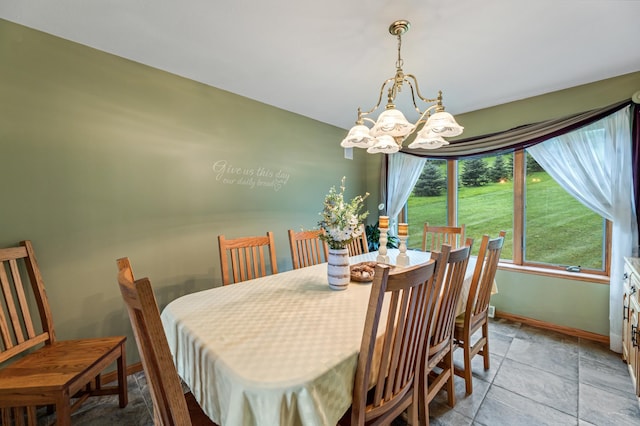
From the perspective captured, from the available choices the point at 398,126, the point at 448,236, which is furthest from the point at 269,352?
the point at 448,236

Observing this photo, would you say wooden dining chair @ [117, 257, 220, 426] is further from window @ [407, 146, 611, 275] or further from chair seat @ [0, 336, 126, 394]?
window @ [407, 146, 611, 275]

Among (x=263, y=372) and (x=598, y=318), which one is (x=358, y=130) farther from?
(x=598, y=318)

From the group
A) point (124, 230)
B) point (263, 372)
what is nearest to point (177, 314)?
point (263, 372)

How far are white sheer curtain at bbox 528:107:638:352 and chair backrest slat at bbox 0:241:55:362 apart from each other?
436 cm

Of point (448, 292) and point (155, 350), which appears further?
point (448, 292)

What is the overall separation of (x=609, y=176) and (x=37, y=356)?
4.52 meters

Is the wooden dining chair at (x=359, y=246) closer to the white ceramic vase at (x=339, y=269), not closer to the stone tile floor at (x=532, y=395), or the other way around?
the white ceramic vase at (x=339, y=269)

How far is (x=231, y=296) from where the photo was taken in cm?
149

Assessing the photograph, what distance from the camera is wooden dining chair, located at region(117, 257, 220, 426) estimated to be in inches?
27.6

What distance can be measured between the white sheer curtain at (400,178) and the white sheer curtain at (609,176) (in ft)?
4.78

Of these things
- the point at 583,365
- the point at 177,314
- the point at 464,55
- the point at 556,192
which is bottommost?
the point at 583,365

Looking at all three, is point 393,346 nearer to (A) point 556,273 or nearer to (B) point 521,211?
(A) point 556,273

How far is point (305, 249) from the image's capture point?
2.33 meters

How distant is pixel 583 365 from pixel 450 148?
7.83ft
